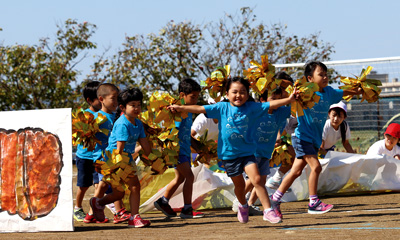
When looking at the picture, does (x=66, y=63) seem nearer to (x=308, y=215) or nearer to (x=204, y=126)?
(x=204, y=126)

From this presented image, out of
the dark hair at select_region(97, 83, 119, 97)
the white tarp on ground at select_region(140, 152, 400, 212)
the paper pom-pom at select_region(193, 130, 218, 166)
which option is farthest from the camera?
the white tarp on ground at select_region(140, 152, 400, 212)

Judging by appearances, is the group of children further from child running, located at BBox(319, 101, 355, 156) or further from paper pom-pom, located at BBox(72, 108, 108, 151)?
child running, located at BBox(319, 101, 355, 156)

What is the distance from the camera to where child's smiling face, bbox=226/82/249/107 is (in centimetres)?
704

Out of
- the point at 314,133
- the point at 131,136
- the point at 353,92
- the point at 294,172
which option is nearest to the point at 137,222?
the point at 131,136

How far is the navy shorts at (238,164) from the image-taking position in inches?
276

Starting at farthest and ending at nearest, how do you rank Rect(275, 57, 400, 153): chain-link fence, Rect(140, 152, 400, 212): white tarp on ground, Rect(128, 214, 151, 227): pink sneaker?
Rect(275, 57, 400, 153): chain-link fence < Rect(140, 152, 400, 212): white tarp on ground < Rect(128, 214, 151, 227): pink sneaker

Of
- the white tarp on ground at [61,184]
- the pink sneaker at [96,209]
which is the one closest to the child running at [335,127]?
the pink sneaker at [96,209]

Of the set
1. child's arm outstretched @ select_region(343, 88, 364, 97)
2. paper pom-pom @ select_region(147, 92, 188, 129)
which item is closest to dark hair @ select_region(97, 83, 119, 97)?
paper pom-pom @ select_region(147, 92, 188, 129)

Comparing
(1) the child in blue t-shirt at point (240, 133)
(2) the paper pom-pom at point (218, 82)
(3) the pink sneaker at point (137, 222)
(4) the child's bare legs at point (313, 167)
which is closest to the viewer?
(1) the child in blue t-shirt at point (240, 133)

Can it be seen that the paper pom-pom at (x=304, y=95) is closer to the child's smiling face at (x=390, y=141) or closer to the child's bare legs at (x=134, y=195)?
the child's bare legs at (x=134, y=195)

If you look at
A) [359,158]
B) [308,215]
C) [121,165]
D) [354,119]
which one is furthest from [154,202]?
[354,119]

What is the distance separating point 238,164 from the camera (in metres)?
6.99

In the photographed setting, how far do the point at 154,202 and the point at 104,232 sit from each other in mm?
1549

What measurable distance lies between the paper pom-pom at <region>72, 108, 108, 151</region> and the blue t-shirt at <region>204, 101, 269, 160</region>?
145 cm
